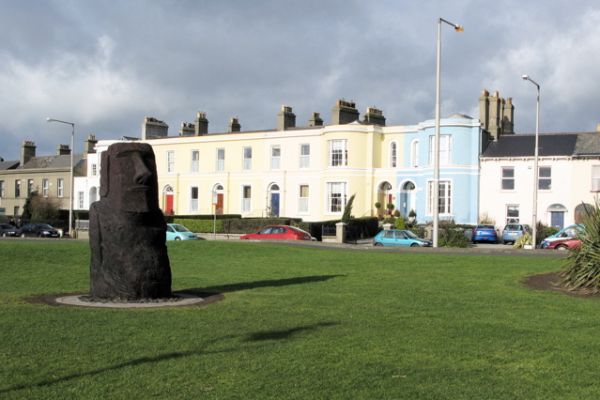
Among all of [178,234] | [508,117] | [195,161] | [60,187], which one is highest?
[508,117]

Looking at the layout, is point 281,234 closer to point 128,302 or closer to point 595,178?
point 595,178

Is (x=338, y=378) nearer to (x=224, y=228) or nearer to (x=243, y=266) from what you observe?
(x=243, y=266)

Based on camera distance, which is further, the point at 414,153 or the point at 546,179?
the point at 414,153

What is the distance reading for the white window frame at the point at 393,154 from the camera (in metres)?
54.2

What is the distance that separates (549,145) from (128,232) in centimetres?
4209

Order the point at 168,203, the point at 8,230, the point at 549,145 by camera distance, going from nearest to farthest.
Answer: the point at 549,145 < the point at 8,230 < the point at 168,203

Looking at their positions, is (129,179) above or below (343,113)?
below

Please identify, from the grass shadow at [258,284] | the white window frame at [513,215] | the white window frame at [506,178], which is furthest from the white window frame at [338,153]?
the grass shadow at [258,284]

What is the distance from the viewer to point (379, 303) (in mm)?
13602

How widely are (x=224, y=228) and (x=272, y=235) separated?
11311 mm

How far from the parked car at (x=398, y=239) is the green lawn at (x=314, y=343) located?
19229 millimetres

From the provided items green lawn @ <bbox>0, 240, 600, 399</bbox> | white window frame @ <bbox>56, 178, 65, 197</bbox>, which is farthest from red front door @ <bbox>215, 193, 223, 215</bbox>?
green lawn @ <bbox>0, 240, 600, 399</bbox>

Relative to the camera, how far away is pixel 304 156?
2242 inches

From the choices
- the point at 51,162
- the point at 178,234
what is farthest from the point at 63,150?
the point at 178,234
